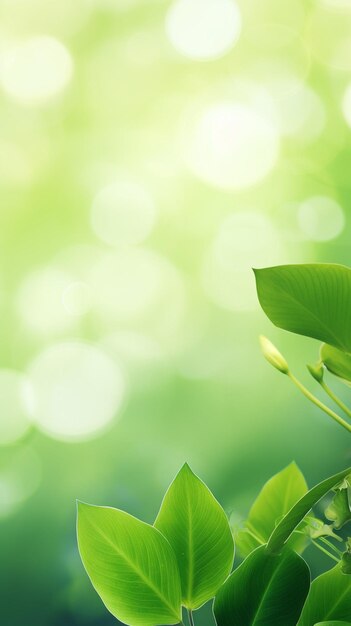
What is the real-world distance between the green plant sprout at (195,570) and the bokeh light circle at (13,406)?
93 centimetres

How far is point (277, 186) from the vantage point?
130 cm

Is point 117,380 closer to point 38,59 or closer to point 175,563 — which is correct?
point 38,59

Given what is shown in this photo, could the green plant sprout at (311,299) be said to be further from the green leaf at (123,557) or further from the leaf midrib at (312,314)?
the green leaf at (123,557)

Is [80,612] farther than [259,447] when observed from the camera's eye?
No

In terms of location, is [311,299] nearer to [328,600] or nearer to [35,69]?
[328,600]

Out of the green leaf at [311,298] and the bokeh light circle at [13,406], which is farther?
the bokeh light circle at [13,406]

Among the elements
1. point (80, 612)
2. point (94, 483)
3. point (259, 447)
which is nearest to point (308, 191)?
point (259, 447)

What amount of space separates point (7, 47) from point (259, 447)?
3.47 feet

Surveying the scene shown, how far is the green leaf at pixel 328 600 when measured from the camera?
0.30 m

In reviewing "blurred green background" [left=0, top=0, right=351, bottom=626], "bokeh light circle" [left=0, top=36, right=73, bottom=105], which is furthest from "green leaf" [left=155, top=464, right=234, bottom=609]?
"bokeh light circle" [left=0, top=36, right=73, bottom=105]

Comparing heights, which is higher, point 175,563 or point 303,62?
point 303,62

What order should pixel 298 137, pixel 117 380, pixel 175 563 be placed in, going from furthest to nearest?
pixel 298 137 < pixel 117 380 < pixel 175 563

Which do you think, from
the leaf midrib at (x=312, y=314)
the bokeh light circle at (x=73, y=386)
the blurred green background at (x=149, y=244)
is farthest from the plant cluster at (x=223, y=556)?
the bokeh light circle at (x=73, y=386)

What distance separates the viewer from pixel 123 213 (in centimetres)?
138
